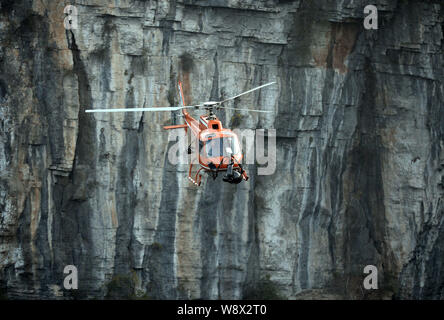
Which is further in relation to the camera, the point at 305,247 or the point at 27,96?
the point at 305,247

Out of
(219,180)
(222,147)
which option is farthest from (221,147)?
(219,180)

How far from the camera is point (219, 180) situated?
125ft

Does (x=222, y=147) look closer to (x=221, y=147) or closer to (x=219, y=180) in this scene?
(x=221, y=147)

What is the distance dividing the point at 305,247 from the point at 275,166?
3.39 m

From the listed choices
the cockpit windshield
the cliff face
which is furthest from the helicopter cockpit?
the cliff face

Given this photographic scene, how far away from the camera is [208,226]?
127ft

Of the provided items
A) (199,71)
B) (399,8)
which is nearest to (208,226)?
(199,71)

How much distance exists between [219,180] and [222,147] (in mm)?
10416

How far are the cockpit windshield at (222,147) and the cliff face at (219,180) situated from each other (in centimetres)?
972

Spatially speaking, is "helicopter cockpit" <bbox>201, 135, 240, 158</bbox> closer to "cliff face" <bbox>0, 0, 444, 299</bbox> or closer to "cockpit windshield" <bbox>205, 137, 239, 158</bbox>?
"cockpit windshield" <bbox>205, 137, 239, 158</bbox>

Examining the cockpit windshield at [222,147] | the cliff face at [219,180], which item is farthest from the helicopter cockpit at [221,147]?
the cliff face at [219,180]

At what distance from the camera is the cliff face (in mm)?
37062

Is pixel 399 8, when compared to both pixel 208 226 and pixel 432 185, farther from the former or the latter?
pixel 208 226

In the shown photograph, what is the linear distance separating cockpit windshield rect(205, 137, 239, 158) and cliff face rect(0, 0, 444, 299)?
9.72 meters
